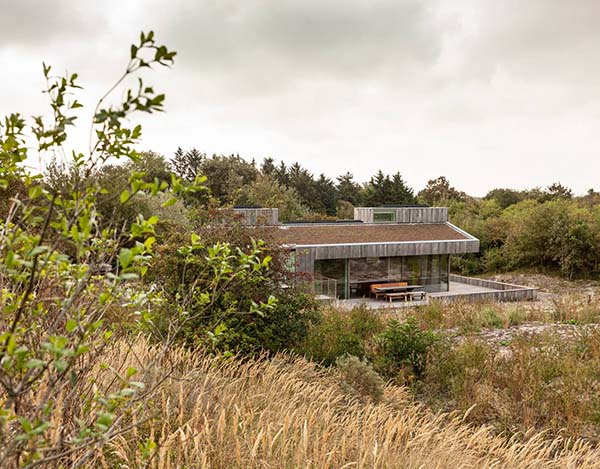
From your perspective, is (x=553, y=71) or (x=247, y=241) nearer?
(x=247, y=241)

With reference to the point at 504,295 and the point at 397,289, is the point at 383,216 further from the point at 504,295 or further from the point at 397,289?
the point at 504,295

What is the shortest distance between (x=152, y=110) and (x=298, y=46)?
11476 mm

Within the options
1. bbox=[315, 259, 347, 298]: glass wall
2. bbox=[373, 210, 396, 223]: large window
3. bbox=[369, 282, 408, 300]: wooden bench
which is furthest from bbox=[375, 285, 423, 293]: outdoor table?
bbox=[373, 210, 396, 223]: large window

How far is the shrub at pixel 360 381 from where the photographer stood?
5.59m

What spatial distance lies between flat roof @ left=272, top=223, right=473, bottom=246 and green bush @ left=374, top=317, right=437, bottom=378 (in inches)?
395

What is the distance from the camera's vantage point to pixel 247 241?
7168 millimetres

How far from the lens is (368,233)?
19984 millimetres

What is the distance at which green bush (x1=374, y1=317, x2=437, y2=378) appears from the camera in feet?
23.9

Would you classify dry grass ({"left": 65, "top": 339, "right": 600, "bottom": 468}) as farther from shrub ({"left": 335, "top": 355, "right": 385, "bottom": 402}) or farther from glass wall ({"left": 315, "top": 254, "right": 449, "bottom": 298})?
glass wall ({"left": 315, "top": 254, "right": 449, "bottom": 298})

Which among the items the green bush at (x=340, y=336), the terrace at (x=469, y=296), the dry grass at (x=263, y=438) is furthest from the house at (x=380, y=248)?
the dry grass at (x=263, y=438)

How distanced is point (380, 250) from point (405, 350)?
11249 millimetres

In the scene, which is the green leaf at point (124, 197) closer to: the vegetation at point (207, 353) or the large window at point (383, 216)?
the vegetation at point (207, 353)

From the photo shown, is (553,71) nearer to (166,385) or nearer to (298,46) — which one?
(298,46)

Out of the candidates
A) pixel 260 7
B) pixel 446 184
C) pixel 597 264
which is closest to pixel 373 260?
pixel 260 7
